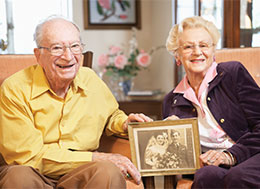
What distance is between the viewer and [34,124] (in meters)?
1.82

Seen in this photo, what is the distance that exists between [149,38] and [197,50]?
258 centimetres

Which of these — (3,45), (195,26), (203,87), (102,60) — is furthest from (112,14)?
(203,87)

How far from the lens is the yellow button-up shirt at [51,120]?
1.70 meters

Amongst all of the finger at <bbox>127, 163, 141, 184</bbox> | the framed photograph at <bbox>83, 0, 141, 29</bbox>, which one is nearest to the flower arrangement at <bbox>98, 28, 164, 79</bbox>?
the framed photograph at <bbox>83, 0, 141, 29</bbox>

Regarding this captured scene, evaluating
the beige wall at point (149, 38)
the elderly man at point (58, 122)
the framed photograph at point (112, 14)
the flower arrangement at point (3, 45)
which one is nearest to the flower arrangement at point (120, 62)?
the beige wall at point (149, 38)

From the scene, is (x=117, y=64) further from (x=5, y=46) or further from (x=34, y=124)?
(x=34, y=124)

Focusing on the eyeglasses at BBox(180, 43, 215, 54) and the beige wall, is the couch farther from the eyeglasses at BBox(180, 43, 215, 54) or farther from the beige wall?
the beige wall

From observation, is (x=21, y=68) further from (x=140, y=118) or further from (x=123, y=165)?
(x=123, y=165)

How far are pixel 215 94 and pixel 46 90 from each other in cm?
82

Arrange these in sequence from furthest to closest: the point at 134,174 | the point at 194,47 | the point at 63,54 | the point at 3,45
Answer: the point at 3,45
the point at 194,47
the point at 63,54
the point at 134,174

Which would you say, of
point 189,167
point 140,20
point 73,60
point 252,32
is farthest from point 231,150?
point 140,20

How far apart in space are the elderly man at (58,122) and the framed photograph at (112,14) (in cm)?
229

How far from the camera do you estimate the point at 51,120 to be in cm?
183

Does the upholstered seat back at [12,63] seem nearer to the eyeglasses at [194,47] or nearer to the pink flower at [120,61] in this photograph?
the eyeglasses at [194,47]
